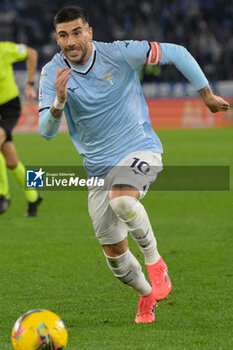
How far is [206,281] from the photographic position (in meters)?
6.36

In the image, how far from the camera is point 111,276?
669 cm

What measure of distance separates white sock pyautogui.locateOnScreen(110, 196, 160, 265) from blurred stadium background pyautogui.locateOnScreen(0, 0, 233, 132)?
22.0m

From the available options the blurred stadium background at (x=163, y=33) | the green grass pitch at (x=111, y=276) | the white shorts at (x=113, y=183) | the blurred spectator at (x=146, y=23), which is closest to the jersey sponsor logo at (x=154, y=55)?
the white shorts at (x=113, y=183)

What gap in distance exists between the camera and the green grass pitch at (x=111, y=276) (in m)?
4.79

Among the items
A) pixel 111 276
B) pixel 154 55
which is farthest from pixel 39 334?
pixel 111 276

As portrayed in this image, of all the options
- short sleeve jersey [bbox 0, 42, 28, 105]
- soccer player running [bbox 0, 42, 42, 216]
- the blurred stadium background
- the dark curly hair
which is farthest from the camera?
the blurred stadium background

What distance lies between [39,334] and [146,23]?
2981cm

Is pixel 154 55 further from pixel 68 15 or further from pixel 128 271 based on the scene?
pixel 128 271

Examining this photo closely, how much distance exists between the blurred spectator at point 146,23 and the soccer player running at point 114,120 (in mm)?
24913

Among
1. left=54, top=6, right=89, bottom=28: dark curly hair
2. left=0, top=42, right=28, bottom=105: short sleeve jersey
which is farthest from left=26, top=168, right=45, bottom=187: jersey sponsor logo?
left=54, top=6, right=89, bottom=28: dark curly hair

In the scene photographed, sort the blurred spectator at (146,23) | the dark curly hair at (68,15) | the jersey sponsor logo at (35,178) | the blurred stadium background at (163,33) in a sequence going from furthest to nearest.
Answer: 1. the blurred spectator at (146,23)
2. the blurred stadium background at (163,33)
3. the jersey sponsor logo at (35,178)
4. the dark curly hair at (68,15)

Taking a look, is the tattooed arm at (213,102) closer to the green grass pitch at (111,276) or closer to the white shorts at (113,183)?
the white shorts at (113,183)

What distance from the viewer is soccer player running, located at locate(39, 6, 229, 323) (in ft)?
16.6

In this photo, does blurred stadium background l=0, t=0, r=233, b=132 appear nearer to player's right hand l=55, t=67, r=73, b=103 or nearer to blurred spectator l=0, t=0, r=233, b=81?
blurred spectator l=0, t=0, r=233, b=81
